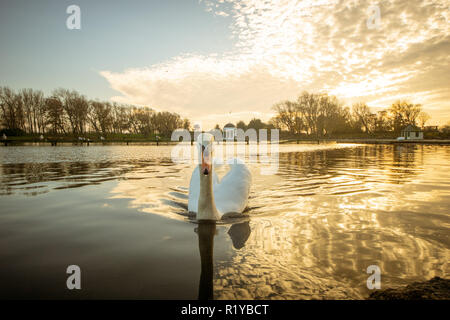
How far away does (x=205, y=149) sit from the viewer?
3848 mm

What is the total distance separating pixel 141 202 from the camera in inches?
237

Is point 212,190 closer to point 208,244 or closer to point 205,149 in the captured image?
point 205,149

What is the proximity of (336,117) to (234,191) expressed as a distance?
319 feet

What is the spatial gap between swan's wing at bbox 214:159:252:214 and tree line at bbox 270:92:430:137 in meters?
90.1

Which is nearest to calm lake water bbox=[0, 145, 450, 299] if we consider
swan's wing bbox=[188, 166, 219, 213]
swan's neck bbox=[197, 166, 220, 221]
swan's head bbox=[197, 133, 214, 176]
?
swan's neck bbox=[197, 166, 220, 221]

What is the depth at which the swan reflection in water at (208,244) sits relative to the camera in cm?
250

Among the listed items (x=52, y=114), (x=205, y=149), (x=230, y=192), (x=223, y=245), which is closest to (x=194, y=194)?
(x=230, y=192)

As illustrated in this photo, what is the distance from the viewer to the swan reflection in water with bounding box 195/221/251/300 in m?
2.50

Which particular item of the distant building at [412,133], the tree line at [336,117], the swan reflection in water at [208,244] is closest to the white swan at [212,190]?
the swan reflection in water at [208,244]

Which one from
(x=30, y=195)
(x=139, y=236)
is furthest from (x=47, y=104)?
(x=139, y=236)

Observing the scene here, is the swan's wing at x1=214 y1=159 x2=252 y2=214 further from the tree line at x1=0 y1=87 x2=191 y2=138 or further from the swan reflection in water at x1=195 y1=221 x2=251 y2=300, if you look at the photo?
the tree line at x1=0 y1=87 x2=191 y2=138

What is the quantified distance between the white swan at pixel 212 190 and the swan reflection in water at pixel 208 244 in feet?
0.98

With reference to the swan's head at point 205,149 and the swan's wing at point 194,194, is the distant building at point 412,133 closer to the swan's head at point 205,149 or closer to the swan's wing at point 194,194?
the swan's wing at point 194,194
